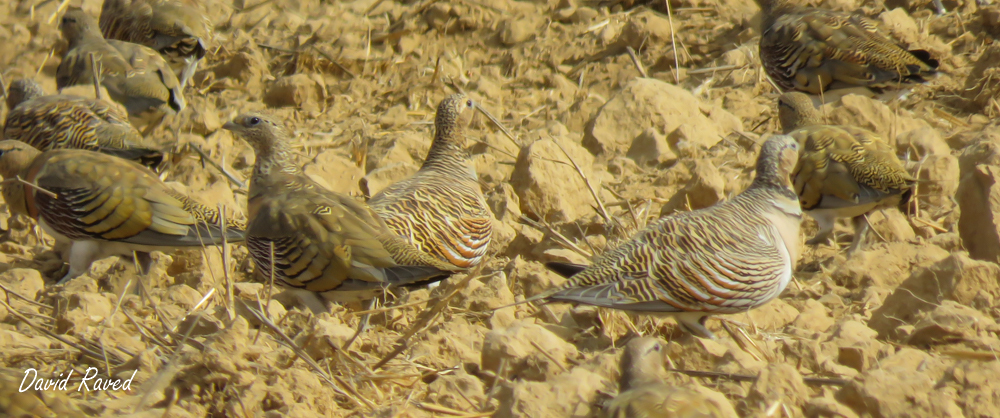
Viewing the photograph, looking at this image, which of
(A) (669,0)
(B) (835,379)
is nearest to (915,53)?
(A) (669,0)

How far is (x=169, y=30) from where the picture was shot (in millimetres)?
9391

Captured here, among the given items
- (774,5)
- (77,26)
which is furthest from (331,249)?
(77,26)

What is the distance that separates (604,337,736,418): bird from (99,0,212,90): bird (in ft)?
23.3

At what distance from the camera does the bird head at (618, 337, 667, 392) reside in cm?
316

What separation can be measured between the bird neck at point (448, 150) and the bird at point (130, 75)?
3.05 meters

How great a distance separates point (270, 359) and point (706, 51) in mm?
5868

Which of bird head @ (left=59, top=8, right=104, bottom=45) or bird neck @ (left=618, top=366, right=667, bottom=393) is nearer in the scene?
bird neck @ (left=618, top=366, right=667, bottom=393)

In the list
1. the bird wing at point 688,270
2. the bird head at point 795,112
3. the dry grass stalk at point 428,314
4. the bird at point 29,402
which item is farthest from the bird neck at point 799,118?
the bird at point 29,402

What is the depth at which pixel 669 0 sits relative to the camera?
9117 millimetres

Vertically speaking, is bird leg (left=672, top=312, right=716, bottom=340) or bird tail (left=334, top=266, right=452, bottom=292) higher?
bird tail (left=334, top=266, right=452, bottom=292)

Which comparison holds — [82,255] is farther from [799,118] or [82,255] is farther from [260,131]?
[799,118]

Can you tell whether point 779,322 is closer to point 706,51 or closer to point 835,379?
point 835,379

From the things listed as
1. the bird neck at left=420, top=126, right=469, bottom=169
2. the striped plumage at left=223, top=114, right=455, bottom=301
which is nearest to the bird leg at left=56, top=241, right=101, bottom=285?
the striped plumage at left=223, top=114, right=455, bottom=301

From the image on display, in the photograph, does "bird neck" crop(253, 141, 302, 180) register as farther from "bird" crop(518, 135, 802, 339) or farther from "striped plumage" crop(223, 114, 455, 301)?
"bird" crop(518, 135, 802, 339)
